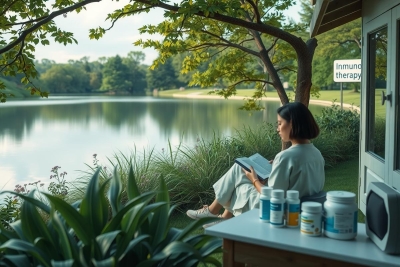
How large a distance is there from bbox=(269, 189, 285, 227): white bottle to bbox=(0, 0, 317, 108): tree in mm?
2829

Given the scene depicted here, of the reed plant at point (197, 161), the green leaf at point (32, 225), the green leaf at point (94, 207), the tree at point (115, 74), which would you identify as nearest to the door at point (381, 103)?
the reed plant at point (197, 161)

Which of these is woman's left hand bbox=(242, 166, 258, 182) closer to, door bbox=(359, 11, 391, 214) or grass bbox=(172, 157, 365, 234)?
door bbox=(359, 11, 391, 214)

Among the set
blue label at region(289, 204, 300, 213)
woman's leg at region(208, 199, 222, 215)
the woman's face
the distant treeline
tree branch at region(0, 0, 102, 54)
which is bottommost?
woman's leg at region(208, 199, 222, 215)

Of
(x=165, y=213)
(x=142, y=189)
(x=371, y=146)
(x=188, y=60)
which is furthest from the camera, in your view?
(x=188, y=60)

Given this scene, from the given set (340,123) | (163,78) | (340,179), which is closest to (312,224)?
(340,179)

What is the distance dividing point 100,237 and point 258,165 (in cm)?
260

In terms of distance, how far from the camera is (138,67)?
203 ft

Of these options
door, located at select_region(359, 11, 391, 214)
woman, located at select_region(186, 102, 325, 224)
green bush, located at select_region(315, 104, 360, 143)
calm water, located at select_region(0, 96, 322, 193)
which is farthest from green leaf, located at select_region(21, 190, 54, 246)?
green bush, located at select_region(315, 104, 360, 143)

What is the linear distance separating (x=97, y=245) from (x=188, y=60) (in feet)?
21.8

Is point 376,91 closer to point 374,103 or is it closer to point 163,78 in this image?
point 374,103

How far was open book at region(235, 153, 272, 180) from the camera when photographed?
462cm

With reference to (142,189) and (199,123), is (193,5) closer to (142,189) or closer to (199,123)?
(142,189)

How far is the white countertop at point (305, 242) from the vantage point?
237cm

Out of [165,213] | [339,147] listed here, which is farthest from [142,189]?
[339,147]
